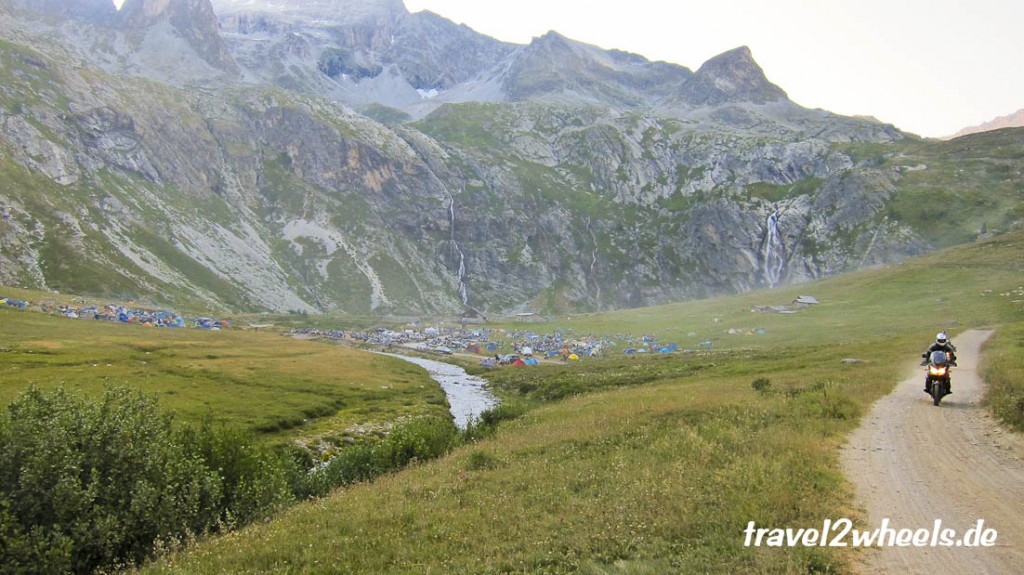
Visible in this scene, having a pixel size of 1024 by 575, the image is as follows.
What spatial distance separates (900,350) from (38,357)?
101m

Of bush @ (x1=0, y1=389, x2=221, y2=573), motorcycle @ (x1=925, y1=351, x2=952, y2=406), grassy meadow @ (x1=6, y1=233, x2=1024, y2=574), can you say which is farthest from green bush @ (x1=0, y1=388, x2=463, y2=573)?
motorcycle @ (x1=925, y1=351, x2=952, y2=406)

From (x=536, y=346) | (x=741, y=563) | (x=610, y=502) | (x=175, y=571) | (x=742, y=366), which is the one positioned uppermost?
(x=741, y=563)

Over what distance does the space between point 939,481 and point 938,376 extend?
14.0m

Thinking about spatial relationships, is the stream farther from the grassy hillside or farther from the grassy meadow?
the grassy hillside

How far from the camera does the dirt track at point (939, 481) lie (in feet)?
32.6

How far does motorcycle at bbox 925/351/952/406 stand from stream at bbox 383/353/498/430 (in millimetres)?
32980

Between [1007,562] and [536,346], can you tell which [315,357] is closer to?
[536,346]

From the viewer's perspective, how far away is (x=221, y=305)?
196875 mm

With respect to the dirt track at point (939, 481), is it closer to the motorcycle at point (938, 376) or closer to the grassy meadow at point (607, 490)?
the grassy meadow at point (607, 490)

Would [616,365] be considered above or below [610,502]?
below

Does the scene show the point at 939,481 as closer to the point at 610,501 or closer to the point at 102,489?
the point at 610,501

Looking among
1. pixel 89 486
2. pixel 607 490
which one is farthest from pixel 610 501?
pixel 89 486

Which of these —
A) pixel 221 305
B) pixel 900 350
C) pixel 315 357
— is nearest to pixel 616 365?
pixel 900 350

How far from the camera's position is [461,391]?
8575cm
